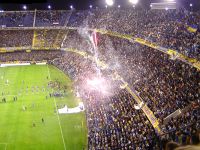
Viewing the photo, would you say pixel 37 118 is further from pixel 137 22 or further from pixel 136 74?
pixel 137 22

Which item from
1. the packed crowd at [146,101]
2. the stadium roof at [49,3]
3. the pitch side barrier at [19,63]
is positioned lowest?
the packed crowd at [146,101]

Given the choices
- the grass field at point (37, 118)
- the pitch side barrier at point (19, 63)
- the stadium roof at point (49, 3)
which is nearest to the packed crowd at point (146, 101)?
the grass field at point (37, 118)

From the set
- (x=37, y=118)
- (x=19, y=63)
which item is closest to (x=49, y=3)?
(x=19, y=63)

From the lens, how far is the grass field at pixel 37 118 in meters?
32.9

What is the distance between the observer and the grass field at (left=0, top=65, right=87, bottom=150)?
3294 cm

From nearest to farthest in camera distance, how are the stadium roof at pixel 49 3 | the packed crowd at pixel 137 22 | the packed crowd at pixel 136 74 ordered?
1. the packed crowd at pixel 136 74
2. the packed crowd at pixel 137 22
3. the stadium roof at pixel 49 3

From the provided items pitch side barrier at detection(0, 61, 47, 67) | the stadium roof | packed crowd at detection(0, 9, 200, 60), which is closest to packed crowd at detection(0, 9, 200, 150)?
packed crowd at detection(0, 9, 200, 60)

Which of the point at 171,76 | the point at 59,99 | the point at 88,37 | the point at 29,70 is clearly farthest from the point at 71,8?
the point at 171,76

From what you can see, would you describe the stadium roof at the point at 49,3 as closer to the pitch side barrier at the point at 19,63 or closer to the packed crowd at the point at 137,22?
the packed crowd at the point at 137,22

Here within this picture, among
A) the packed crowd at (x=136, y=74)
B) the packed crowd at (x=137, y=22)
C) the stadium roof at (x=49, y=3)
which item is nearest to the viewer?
the packed crowd at (x=136, y=74)

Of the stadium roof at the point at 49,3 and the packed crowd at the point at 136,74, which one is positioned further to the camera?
the stadium roof at the point at 49,3

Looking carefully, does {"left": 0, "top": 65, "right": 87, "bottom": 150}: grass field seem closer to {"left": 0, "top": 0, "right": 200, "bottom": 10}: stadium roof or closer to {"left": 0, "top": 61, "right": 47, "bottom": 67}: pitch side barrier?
{"left": 0, "top": 61, "right": 47, "bottom": 67}: pitch side barrier

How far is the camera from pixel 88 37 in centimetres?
6944

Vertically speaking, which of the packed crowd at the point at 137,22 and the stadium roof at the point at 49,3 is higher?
the stadium roof at the point at 49,3
